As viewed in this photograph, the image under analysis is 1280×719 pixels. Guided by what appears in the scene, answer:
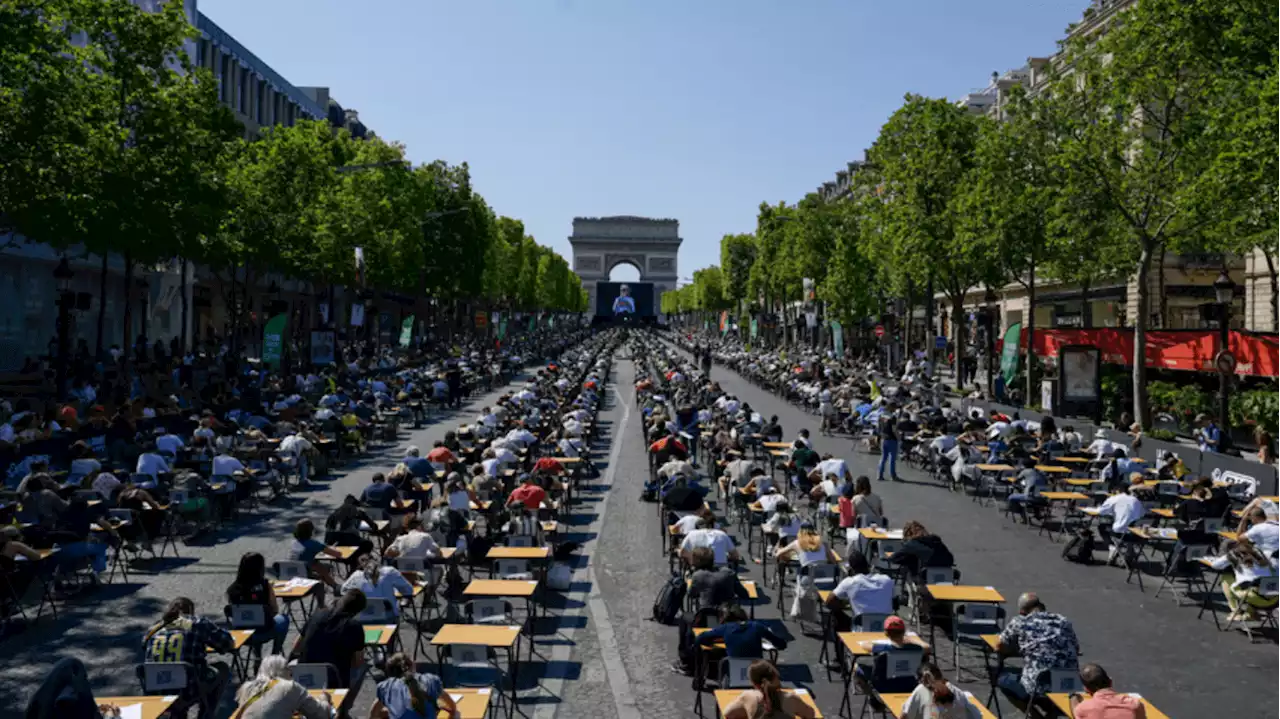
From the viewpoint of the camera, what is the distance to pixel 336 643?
30.1 ft

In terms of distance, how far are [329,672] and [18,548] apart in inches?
242

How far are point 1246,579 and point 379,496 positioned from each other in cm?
1204

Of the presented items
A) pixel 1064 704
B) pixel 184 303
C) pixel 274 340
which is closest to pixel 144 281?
pixel 184 303

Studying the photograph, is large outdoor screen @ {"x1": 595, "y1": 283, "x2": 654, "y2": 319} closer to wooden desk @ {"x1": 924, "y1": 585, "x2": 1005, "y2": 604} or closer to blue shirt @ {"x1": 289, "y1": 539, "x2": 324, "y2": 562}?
blue shirt @ {"x1": 289, "y1": 539, "x2": 324, "y2": 562}

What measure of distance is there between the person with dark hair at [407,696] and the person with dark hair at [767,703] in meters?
2.13

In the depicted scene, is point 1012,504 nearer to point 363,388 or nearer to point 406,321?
point 363,388

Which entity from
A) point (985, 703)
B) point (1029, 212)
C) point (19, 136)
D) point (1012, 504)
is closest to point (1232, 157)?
point (1012, 504)

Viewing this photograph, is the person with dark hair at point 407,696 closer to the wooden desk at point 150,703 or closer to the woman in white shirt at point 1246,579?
the wooden desk at point 150,703

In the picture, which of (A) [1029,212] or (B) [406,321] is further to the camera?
(B) [406,321]

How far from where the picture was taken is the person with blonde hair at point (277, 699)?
7.55 m

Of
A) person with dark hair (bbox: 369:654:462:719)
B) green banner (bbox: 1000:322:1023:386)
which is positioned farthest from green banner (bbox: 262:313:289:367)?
person with dark hair (bbox: 369:654:462:719)

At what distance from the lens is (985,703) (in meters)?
10.5

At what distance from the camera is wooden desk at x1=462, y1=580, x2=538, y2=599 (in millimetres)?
11344

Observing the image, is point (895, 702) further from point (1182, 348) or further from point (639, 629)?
point (1182, 348)
